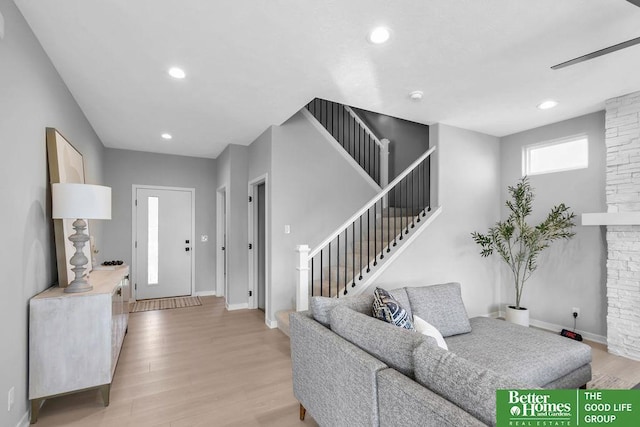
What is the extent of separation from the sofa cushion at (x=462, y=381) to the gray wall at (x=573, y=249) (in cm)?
372

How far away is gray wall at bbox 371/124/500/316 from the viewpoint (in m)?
4.09

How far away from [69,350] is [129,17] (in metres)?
2.33

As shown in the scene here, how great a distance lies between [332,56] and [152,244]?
16.0 ft

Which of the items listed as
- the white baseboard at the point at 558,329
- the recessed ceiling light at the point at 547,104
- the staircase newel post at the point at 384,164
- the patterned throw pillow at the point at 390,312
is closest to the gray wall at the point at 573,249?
the white baseboard at the point at 558,329

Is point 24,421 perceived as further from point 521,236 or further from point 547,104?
point 547,104

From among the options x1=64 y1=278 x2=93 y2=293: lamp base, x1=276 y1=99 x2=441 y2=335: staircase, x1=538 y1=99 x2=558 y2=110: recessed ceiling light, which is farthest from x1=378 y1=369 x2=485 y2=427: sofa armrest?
x1=538 y1=99 x2=558 y2=110: recessed ceiling light

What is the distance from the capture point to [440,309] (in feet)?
9.30

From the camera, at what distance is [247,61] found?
2645 mm

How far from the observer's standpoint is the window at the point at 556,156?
4039 millimetres

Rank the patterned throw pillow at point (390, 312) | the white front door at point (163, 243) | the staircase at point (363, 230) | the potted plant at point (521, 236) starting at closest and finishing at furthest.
→ the patterned throw pillow at point (390, 312) → the staircase at point (363, 230) → the potted plant at point (521, 236) → the white front door at point (163, 243)

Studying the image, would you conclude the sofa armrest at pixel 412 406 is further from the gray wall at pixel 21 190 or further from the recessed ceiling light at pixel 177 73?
the recessed ceiling light at pixel 177 73

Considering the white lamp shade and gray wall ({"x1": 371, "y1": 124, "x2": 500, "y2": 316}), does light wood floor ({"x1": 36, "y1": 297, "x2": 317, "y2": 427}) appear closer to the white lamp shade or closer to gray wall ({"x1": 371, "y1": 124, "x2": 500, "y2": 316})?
the white lamp shade

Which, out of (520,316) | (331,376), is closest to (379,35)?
(331,376)

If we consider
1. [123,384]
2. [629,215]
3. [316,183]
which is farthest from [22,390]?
[629,215]
